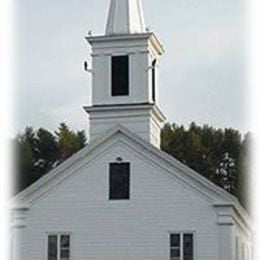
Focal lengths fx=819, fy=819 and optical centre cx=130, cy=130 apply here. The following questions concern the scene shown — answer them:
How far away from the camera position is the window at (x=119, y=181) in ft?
82.9

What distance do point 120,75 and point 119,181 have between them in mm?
4660

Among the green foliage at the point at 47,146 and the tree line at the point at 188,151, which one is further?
the green foliage at the point at 47,146

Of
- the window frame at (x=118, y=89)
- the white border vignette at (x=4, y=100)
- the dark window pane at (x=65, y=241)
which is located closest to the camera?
the white border vignette at (x=4, y=100)

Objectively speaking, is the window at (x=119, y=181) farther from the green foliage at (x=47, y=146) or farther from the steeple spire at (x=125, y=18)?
the green foliage at (x=47, y=146)

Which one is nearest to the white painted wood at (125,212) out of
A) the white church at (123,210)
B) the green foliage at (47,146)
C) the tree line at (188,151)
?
the white church at (123,210)

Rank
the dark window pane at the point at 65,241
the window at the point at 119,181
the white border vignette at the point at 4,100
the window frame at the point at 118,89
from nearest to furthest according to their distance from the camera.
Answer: the white border vignette at the point at 4,100 < the window at the point at 119,181 < the dark window pane at the point at 65,241 < the window frame at the point at 118,89

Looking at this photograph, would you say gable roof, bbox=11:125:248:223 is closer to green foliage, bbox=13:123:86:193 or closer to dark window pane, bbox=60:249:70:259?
dark window pane, bbox=60:249:70:259

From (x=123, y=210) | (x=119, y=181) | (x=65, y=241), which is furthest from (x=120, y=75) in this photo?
(x=65, y=241)

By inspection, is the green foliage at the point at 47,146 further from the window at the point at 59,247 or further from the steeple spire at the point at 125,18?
the window at the point at 59,247

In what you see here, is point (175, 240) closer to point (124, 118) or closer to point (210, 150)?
point (124, 118)

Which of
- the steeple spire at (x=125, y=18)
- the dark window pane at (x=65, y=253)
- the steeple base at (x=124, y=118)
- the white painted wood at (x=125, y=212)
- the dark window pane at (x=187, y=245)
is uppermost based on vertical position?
the steeple spire at (x=125, y=18)

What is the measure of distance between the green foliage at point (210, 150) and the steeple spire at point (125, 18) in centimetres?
1876

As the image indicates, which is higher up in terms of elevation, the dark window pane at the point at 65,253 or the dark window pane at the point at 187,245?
the dark window pane at the point at 187,245

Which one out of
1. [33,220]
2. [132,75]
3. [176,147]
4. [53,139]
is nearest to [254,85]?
[33,220]
